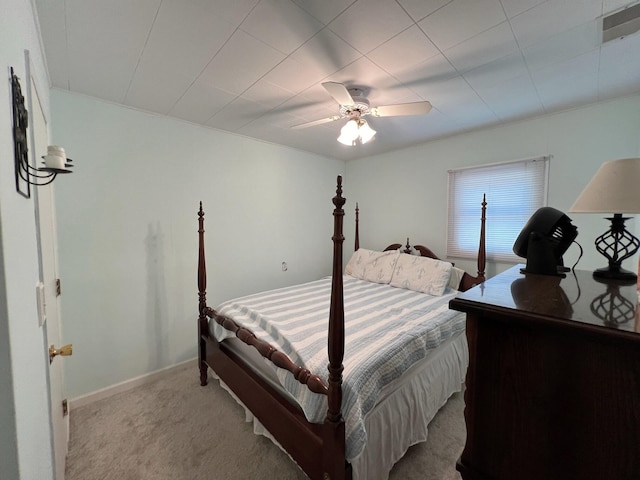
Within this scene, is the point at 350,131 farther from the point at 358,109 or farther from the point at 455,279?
the point at 455,279

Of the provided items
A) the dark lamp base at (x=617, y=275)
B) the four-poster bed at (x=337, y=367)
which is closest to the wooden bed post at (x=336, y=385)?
the four-poster bed at (x=337, y=367)

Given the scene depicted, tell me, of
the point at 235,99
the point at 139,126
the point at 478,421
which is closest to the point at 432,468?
the point at 478,421

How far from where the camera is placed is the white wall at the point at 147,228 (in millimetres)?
2059

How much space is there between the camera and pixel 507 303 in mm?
739

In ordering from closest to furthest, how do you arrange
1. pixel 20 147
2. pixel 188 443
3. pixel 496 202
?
pixel 20 147 < pixel 188 443 < pixel 496 202

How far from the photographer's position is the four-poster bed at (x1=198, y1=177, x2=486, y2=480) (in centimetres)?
121

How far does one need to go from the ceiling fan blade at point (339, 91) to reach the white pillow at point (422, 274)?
189 cm

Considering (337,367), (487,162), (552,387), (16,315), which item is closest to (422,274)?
(487,162)

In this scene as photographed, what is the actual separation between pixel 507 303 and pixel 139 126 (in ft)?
9.54

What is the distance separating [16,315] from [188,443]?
1.61 metres

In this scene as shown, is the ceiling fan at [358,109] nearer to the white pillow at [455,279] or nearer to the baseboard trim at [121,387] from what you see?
the white pillow at [455,279]

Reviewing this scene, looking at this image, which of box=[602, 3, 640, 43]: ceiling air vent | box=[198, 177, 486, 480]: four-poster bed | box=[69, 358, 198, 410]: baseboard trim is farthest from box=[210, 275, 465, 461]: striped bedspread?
box=[602, 3, 640, 43]: ceiling air vent

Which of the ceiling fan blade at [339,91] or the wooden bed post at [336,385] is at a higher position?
the ceiling fan blade at [339,91]

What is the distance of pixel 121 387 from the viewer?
2277 mm
